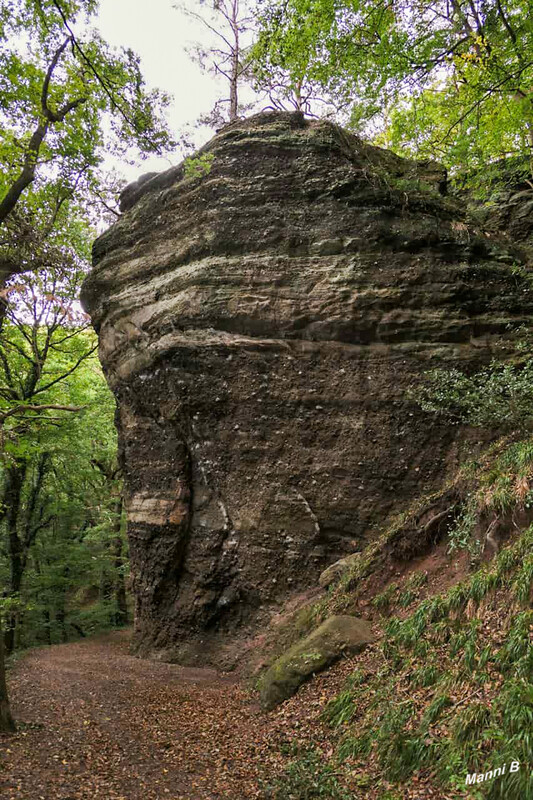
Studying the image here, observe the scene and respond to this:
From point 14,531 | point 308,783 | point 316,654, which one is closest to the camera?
point 308,783

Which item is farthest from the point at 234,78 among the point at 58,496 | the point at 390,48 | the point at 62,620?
the point at 62,620

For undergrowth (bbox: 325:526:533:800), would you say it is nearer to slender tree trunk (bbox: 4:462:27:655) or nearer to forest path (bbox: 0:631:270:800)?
forest path (bbox: 0:631:270:800)

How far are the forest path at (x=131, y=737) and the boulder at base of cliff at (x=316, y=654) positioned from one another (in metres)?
0.44

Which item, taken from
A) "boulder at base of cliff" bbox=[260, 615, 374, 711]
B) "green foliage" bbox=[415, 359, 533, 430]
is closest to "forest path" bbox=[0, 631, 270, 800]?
"boulder at base of cliff" bbox=[260, 615, 374, 711]

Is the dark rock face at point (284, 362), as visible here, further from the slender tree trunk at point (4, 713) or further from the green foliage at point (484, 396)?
the slender tree trunk at point (4, 713)

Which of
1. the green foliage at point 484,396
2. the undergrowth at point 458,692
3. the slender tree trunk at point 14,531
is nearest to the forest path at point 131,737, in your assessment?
the undergrowth at point 458,692

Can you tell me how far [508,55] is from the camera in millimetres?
8094

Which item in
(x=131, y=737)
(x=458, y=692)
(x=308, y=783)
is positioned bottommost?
(x=131, y=737)

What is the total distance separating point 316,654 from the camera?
7219 mm

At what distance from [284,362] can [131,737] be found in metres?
7.80

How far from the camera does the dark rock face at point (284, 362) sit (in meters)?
10.8

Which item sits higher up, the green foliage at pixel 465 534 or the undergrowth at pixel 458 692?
the green foliage at pixel 465 534

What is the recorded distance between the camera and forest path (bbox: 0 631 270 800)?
17.1 ft

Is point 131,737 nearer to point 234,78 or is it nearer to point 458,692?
point 458,692
